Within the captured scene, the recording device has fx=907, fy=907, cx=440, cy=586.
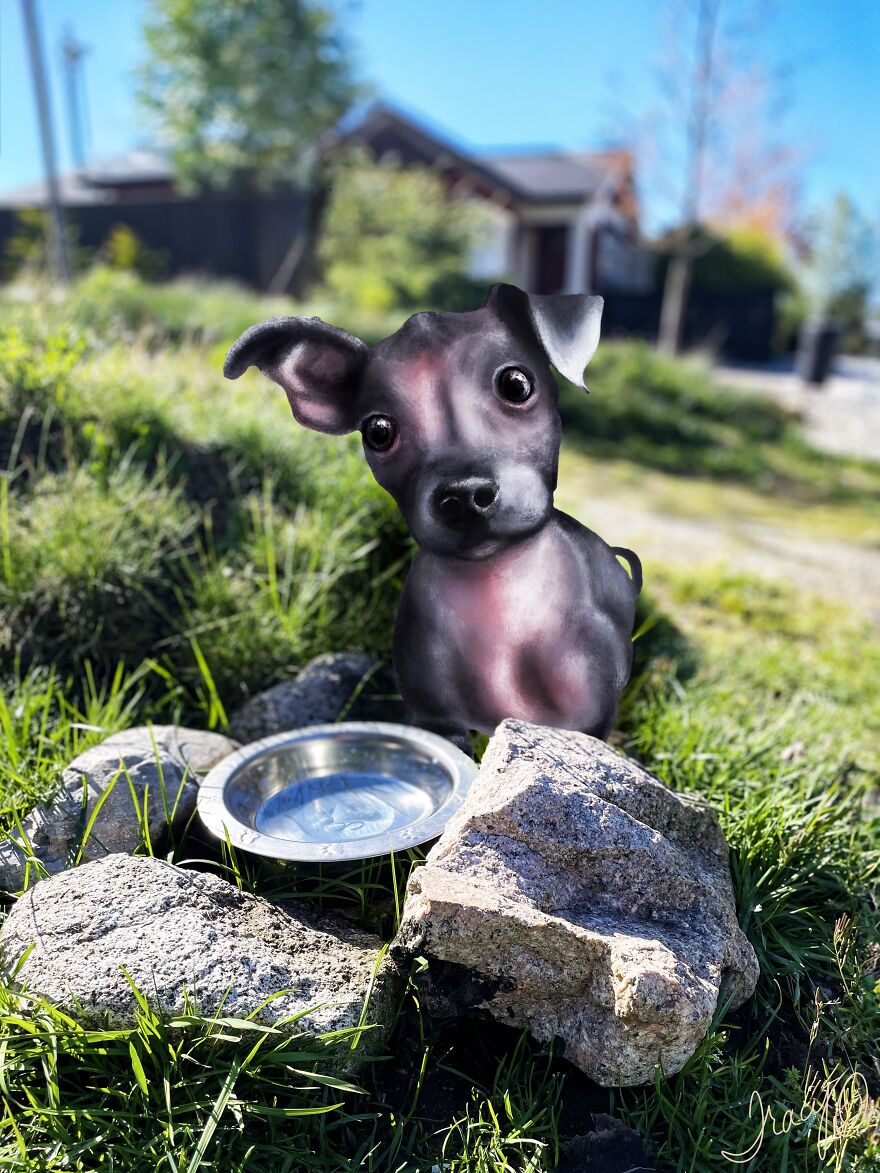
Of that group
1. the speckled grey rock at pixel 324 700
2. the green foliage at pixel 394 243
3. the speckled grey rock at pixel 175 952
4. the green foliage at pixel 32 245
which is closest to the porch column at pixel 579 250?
the green foliage at pixel 394 243

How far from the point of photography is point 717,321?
23.0m

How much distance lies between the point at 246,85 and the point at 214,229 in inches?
166

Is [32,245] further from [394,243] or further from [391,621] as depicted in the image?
[391,621]

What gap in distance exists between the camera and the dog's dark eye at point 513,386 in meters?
2.38

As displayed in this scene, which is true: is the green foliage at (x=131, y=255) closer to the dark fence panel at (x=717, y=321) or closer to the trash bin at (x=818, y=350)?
the dark fence panel at (x=717, y=321)

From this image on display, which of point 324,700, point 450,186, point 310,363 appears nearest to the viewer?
point 310,363

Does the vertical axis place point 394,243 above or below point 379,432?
below

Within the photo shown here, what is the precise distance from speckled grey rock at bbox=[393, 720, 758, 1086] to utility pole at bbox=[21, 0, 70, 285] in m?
10.4

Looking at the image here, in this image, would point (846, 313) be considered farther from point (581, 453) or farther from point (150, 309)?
point (150, 309)

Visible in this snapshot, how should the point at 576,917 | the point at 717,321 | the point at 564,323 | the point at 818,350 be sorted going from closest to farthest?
1. the point at 576,917
2. the point at 564,323
3. the point at 818,350
4. the point at 717,321

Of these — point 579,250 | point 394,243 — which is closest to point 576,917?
point 394,243

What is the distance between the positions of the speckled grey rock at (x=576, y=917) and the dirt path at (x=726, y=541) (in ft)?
11.5

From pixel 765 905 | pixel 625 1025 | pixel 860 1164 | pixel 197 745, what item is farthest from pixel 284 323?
pixel 860 1164

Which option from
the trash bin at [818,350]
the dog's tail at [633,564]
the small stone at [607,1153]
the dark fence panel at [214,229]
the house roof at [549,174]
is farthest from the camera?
the house roof at [549,174]
